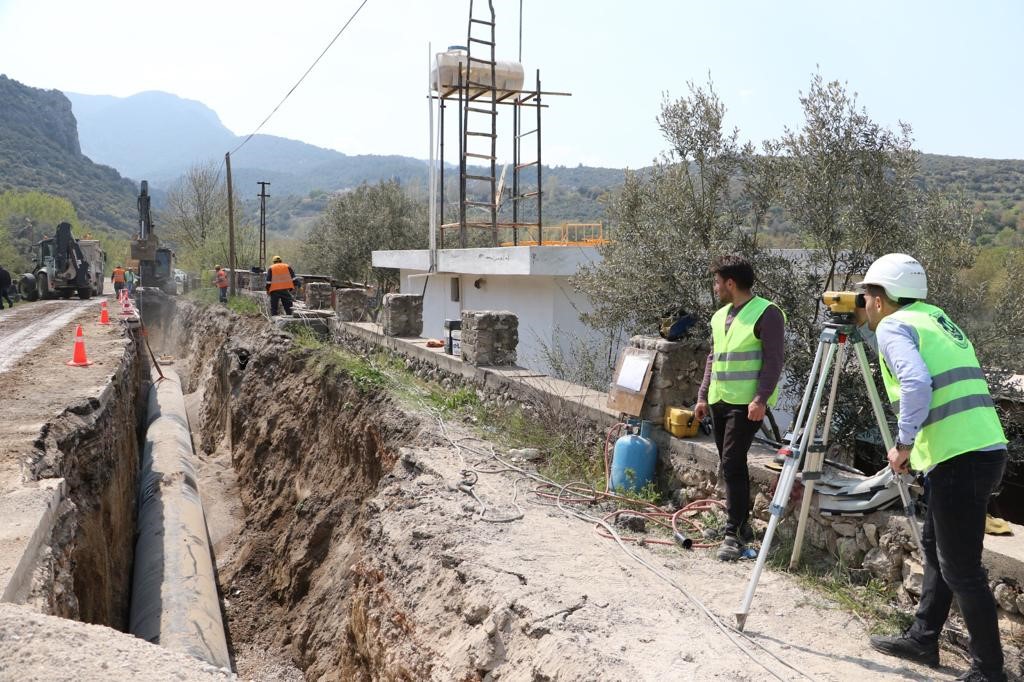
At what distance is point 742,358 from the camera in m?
5.01

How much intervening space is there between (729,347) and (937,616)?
2.01m

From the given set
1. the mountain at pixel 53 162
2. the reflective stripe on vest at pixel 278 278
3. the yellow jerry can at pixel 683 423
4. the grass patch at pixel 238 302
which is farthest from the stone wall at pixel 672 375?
the mountain at pixel 53 162

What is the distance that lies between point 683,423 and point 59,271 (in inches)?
1251

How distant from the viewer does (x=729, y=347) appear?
16.6ft

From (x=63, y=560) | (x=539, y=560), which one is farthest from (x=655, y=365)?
(x=63, y=560)

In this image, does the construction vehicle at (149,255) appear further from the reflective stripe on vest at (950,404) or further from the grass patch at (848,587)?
the reflective stripe on vest at (950,404)

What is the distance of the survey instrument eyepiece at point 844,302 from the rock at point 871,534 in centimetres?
131

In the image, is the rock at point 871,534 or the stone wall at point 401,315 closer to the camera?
the rock at point 871,534

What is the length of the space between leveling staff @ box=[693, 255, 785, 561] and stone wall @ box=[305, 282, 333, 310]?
49.2 feet

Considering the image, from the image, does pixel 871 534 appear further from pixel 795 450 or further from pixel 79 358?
pixel 79 358

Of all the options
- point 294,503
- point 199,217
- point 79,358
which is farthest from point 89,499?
point 199,217

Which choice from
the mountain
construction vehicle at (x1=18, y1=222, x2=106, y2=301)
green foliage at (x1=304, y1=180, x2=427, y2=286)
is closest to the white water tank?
green foliage at (x1=304, y1=180, x2=427, y2=286)

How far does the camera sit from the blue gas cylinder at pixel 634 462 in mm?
6180

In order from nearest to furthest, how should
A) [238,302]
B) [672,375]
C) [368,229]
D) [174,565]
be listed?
[672,375] < [174,565] < [238,302] < [368,229]
